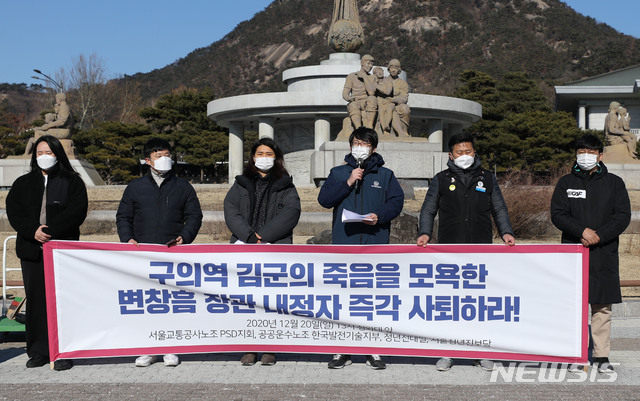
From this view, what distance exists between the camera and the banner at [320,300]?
5465mm

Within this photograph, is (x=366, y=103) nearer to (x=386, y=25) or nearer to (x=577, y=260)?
(x=577, y=260)

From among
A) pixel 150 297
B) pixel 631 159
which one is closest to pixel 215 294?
pixel 150 297

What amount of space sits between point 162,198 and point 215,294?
0.94 meters

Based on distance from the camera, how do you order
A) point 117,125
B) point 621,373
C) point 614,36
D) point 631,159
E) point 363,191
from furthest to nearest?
point 614,36 < point 117,125 < point 631,159 < point 363,191 < point 621,373

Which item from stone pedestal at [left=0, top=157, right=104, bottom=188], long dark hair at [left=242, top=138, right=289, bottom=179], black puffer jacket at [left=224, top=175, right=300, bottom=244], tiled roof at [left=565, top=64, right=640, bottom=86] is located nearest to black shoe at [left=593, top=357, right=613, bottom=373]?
black puffer jacket at [left=224, top=175, right=300, bottom=244]

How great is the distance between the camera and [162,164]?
19.1 ft

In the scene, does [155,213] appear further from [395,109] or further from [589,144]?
[395,109]

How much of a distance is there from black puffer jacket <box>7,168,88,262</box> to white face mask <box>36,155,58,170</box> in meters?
0.08

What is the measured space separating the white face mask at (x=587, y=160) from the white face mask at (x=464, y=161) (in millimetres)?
854

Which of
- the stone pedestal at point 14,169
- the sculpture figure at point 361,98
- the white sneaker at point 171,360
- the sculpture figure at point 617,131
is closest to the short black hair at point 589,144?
the white sneaker at point 171,360

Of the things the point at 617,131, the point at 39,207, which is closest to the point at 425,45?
the point at 617,131

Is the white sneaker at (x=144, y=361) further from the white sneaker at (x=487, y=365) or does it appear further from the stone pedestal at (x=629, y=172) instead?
the stone pedestal at (x=629, y=172)

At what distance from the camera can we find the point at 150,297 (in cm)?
563

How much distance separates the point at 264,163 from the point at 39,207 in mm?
1906
